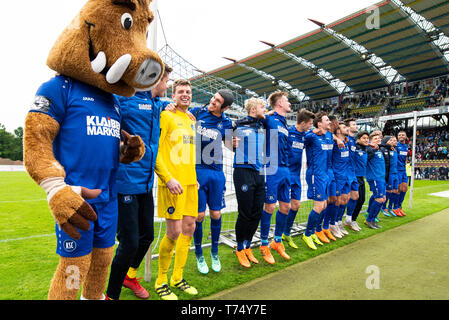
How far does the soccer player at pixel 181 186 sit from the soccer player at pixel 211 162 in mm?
337

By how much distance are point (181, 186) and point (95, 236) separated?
0.92m

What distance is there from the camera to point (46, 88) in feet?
4.54

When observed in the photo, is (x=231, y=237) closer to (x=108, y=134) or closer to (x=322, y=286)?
(x=322, y=286)

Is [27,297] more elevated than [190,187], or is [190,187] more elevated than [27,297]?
[190,187]

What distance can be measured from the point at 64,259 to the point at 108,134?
0.69 meters

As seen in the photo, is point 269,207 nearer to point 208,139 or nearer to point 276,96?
point 208,139

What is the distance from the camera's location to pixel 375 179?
6.01 meters

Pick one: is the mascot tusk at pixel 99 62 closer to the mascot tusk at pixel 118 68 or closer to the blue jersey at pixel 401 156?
the mascot tusk at pixel 118 68

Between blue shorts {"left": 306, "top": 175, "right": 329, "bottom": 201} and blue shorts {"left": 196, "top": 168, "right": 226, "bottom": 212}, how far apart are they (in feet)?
6.47

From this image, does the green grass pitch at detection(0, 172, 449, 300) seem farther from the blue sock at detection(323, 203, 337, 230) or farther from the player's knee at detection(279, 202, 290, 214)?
the player's knee at detection(279, 202, 290, 214)

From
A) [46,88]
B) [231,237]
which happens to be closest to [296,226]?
[231,237]

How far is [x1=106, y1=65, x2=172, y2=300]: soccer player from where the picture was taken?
2.02 m

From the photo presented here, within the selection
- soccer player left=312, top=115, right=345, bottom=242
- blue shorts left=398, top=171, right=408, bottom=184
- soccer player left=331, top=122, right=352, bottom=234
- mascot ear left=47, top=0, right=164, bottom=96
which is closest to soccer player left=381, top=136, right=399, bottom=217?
blue shorts left=398, top=171, right=408, bottom=184

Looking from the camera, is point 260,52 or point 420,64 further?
point 260,52
